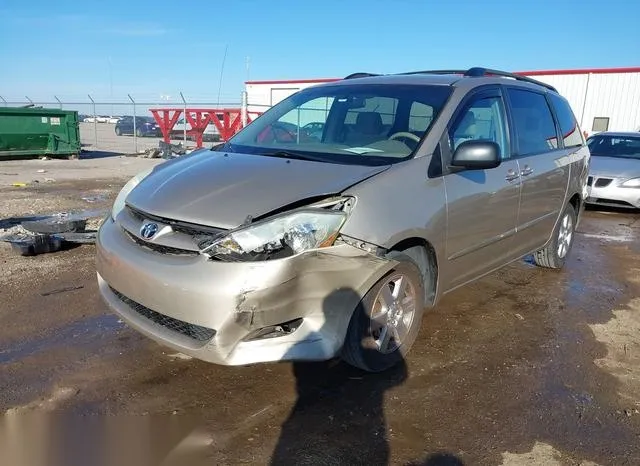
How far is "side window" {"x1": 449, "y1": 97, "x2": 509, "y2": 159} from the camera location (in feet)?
12.5

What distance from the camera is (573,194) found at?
5629mm

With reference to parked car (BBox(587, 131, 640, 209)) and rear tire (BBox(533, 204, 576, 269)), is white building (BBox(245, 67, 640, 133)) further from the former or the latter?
rear tire (BBox(533, 204, 576, 269))

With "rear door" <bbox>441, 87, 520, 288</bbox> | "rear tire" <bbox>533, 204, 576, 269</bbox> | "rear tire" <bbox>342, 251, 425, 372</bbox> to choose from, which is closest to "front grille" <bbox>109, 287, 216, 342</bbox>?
"rear tire" <bbox>342, 251, 425, 372</bbox>

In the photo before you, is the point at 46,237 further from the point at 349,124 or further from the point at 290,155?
the point at 349,124

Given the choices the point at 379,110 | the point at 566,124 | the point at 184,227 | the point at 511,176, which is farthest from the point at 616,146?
the point at 184,227

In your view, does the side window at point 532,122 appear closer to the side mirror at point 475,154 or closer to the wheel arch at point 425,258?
the side mirror at point 475,154

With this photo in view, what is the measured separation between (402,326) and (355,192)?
1.03 metres

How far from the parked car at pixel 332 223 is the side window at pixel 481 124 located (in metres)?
0.01

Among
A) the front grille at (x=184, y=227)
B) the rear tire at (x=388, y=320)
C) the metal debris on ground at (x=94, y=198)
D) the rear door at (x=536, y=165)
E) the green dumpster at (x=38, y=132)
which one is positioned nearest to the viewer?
the front grille at (x=184, y=227)

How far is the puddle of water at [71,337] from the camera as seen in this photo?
3561mm

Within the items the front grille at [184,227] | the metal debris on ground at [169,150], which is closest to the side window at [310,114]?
the front grille at [184,227]

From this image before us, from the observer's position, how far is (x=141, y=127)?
34344 mm

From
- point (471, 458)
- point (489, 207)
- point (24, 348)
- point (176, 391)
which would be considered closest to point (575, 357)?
point (489, 207)

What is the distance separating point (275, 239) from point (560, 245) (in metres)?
4.12
